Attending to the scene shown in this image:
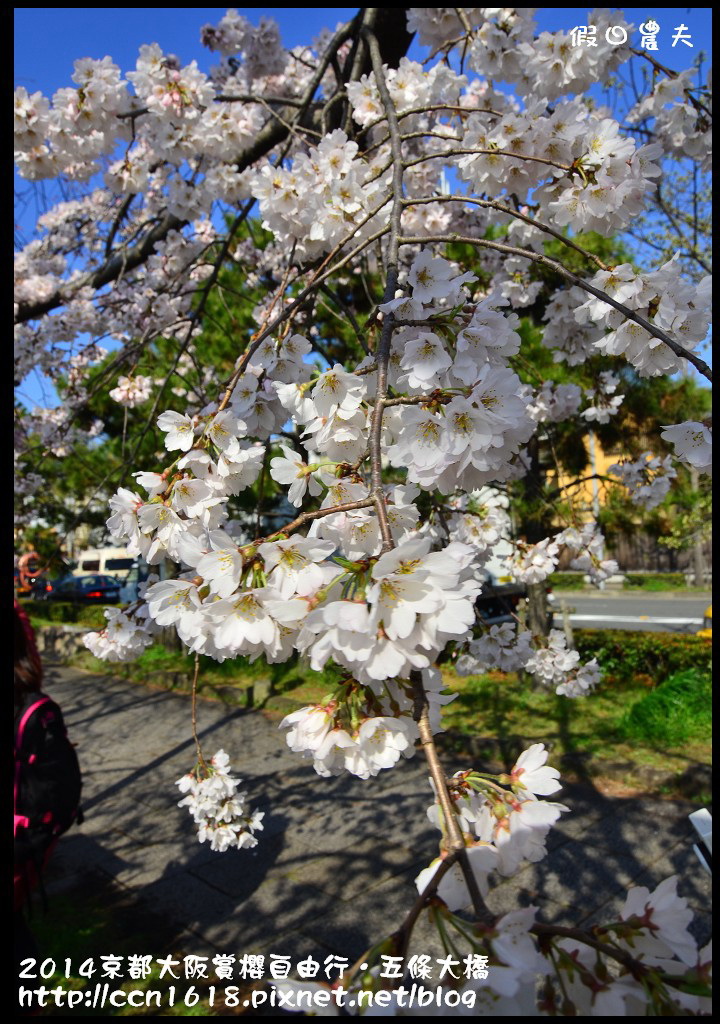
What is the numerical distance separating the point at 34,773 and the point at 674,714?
4.51 metres

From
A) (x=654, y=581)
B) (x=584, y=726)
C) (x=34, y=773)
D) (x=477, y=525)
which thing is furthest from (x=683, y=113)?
(x=654, y=581)

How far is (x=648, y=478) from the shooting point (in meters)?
3.56

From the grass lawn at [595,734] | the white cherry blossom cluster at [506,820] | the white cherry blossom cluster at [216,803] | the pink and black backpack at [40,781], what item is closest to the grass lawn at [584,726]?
the grass lawn at [595,734]

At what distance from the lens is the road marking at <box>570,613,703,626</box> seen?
1214cm

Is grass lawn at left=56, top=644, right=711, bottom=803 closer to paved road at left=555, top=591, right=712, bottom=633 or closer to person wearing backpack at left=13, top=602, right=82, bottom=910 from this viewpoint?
person wearing backpack at left=13, top=602, right=82, bottom=910

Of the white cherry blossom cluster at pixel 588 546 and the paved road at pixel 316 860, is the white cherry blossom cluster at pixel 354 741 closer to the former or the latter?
the paved road at pixel 316 860

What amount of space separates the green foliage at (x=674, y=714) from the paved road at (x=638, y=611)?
212 inches

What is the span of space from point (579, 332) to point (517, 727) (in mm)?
3885

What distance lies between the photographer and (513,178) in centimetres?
181

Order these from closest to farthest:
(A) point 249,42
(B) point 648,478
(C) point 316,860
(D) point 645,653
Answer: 1. (A) point 249,42
2. (B) point 648,478
3. (C) point 316,860
4. (D) point 645,653

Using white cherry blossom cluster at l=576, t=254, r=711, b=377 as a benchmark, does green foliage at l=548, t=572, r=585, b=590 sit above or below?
below

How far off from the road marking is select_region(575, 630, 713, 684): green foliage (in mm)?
5670

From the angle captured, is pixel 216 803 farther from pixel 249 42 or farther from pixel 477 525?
pixel 249 42

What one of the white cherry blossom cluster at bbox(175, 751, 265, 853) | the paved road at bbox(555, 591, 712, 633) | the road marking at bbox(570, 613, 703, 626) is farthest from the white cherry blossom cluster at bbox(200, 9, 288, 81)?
the road marking at bbox(570, 613, 703, 626)
